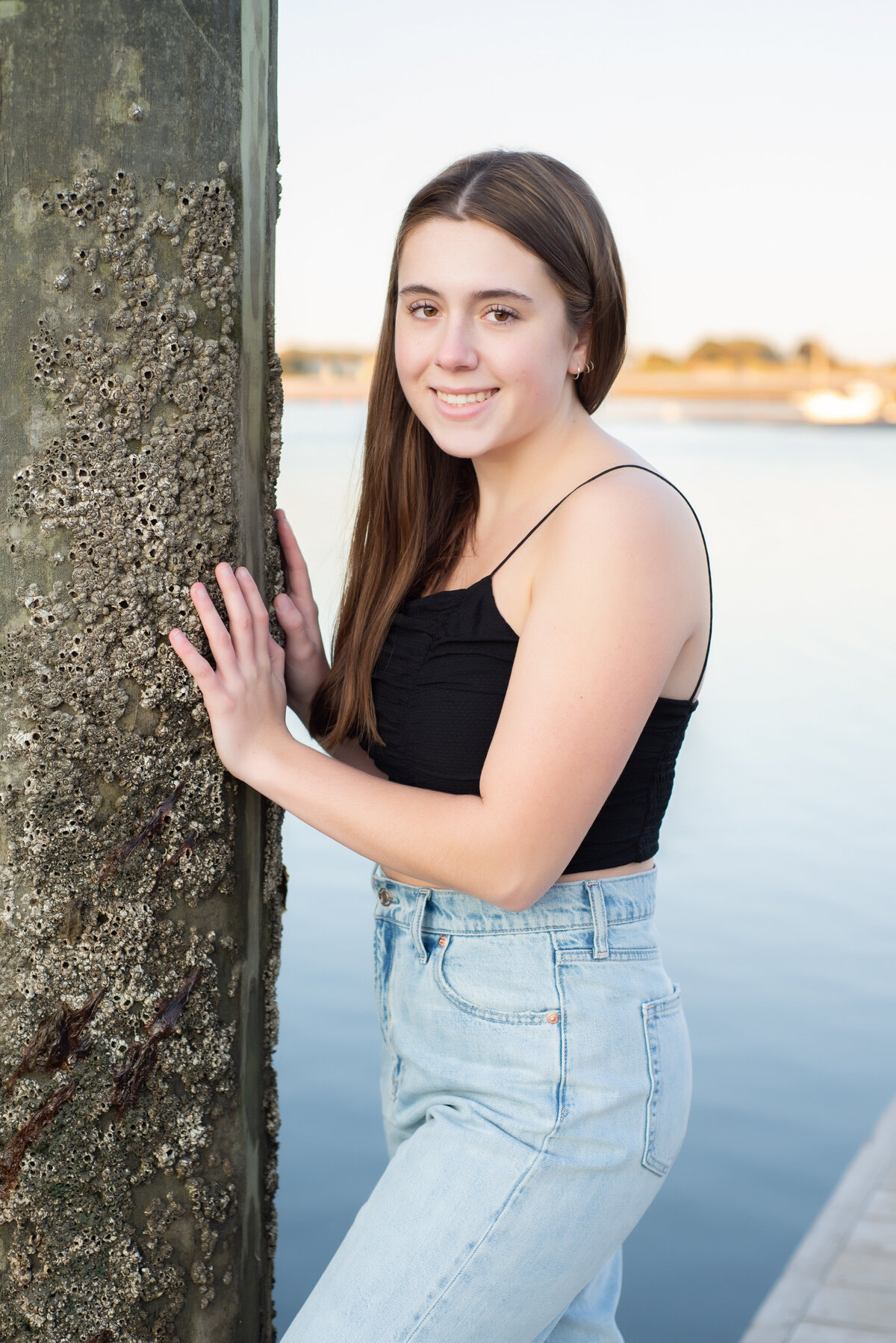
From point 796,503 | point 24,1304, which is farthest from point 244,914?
point 796,503

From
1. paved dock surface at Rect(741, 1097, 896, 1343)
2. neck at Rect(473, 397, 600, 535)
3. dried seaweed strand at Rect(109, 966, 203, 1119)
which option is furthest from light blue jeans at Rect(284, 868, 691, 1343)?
paved dock surface at Rect(741, 1097, 896, 1343)

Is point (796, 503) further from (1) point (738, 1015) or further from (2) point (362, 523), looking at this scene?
(2) point (362, 523)

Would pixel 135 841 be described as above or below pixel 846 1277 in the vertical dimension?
above

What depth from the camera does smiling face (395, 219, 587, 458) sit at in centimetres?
140

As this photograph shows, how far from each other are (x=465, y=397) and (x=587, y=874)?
58cm

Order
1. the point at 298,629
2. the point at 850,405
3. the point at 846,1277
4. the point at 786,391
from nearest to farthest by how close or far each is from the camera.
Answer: the point at 298,629 < the point at 846,1277 < the point at 850,405 < the point at 786,391

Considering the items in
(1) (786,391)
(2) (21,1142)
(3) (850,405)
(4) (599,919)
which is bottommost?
(3) (850,405)

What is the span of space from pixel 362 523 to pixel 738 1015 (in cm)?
364

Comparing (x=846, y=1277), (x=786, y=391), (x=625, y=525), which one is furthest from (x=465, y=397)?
(x=786, y=391)

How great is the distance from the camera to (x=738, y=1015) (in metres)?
4.76

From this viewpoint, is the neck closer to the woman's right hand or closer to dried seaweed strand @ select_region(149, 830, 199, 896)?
the woman's right hand

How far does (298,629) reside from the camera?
1.57 metres

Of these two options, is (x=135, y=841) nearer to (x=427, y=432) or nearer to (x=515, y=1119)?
(x=515, y=1119)

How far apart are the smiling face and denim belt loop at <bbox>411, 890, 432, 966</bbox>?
54cm
